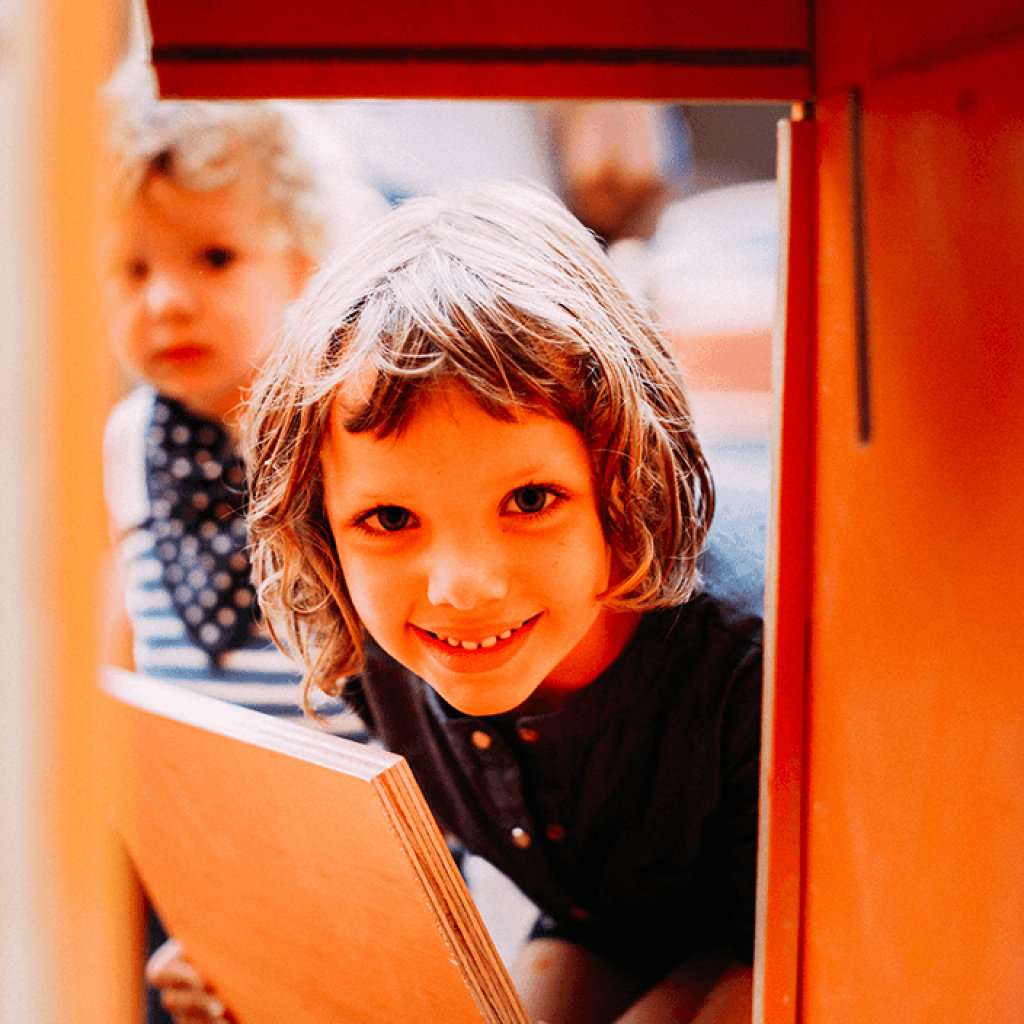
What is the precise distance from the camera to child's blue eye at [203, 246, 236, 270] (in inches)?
35.9

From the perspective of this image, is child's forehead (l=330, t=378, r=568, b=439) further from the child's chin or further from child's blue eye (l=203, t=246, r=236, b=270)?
child's blue eye (l=203, t=246, r=236, b=270)

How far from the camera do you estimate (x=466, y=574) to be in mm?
503

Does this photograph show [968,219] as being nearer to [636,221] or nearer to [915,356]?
[915,356]

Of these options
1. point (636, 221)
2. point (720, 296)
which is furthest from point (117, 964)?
point (636, 221)

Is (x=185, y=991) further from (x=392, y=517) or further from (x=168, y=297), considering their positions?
(x=168, y=297)

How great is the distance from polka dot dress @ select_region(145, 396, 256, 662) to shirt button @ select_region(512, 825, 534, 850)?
355 mm

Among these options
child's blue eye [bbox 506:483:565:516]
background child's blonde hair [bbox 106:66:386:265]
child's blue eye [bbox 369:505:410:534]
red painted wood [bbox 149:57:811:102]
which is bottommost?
child's blue eye [bbox 369:505:410:534]

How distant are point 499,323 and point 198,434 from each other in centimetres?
58

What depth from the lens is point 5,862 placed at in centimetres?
24

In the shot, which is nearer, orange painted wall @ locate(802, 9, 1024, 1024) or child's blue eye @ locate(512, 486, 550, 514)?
orange painted wall @ locate(802, 9, 1024, 1024)

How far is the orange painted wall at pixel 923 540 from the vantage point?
0.40 meters

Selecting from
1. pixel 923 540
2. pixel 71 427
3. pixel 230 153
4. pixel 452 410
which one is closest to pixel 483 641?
pixel 452 410

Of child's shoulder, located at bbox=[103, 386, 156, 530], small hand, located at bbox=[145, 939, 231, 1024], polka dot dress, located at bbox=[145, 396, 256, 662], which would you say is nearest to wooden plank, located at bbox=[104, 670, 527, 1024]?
small hand, located at bbox=[145, 939, 231, 1024]

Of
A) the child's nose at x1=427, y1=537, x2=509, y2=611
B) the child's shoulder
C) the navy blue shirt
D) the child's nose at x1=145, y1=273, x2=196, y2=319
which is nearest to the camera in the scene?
the child's nose at x1=427, y1=537, x2=509, y2=611
